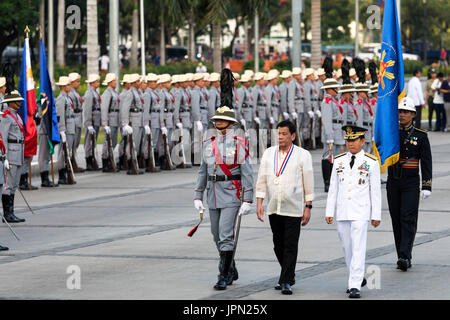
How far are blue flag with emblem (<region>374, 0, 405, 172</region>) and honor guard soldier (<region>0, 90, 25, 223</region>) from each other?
234 inches

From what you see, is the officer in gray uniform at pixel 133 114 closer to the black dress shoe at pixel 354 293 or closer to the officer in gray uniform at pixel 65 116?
the officer in gray uniform at pixel 65 116

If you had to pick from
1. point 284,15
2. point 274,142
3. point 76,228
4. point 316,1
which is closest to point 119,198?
point 76,228

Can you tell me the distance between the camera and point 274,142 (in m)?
27.3

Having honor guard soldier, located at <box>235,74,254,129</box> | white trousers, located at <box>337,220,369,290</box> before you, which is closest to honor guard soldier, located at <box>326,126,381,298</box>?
white trousers, located at <box>337,220,369,290</box>

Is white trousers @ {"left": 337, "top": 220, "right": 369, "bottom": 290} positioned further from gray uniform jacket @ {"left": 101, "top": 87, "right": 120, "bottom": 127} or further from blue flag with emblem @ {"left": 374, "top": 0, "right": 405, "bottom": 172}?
gray uniform jacket @ {"left": 101, "top": 87, "right": 120, "bottom": 127}

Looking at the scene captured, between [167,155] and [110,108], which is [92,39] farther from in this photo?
[167,155]

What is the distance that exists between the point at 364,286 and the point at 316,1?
3147 cm

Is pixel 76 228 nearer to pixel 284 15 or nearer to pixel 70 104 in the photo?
pixel 70 104

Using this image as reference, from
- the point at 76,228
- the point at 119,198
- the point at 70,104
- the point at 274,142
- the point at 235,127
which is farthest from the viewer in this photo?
the point at 274,142

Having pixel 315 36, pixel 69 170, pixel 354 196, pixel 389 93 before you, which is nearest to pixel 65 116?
pixel 69 170

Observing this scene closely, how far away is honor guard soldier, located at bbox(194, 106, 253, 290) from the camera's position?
10.8 meters
